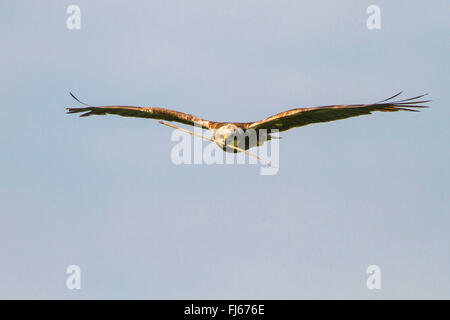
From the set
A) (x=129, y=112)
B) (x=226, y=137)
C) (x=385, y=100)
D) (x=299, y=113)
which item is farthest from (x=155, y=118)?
(x=385, y=100)

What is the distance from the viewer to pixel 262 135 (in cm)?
3728

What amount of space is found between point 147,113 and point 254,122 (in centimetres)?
429

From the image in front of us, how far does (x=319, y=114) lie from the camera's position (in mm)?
35969

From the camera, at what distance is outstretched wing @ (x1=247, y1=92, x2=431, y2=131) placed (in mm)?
35094

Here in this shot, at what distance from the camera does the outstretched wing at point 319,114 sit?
35094mm

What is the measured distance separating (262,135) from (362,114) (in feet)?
12.2

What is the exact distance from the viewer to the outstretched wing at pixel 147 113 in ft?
126

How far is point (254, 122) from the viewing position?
122ft

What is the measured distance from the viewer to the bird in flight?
35.3 m

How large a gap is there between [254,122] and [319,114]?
2.54m

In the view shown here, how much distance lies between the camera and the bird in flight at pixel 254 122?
1391 inches

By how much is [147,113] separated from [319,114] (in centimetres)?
679
